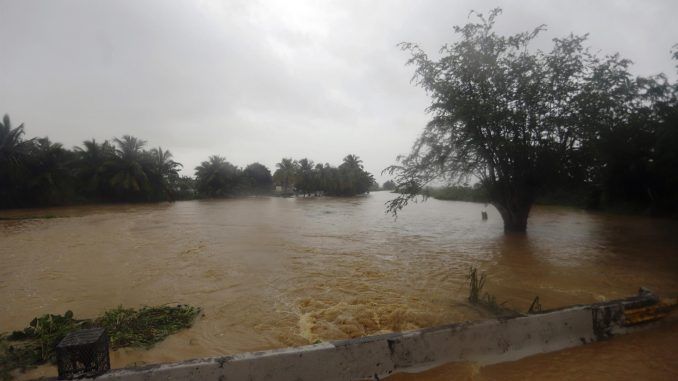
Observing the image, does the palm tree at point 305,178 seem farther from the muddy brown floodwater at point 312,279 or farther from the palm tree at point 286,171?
the muddy brown floodwater at point 312,279

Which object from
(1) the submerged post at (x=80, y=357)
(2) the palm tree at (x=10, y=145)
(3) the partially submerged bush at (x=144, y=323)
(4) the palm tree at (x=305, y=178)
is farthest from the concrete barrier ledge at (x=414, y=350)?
(4) the palm tree at (x=305, y=178)

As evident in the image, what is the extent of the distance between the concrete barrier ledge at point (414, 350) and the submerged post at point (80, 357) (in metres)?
0.16

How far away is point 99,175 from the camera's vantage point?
111ft

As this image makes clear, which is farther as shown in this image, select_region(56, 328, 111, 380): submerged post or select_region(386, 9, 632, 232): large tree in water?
select_region(386, 9, 632, 232): large tree in water

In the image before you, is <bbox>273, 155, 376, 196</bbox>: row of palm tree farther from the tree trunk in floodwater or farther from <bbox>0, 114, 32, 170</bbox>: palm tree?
the tree trunk in floodwater

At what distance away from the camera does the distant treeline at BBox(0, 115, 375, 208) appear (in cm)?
2644

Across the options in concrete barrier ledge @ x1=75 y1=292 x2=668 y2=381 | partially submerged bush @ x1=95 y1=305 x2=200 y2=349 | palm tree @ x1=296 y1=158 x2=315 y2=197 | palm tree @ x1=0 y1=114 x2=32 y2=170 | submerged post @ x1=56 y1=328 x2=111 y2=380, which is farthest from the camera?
palm tree @ x1=296 y1=158 x2=315 y2=197

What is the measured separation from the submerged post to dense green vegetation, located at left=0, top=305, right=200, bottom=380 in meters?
1.28

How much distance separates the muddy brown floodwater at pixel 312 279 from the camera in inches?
173

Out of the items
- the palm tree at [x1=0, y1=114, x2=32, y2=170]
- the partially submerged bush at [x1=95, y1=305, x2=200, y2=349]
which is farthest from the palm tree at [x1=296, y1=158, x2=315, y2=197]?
the partially submerged bush at [x1=95, y1=305, x2=200, y2=349]

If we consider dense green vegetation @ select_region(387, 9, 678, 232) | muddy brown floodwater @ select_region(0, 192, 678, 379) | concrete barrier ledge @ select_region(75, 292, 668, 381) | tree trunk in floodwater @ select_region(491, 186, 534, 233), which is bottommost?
muddy brown floodwater @ select_region(0, 192, 678, 379)

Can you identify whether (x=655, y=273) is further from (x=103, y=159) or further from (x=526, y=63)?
(x=103, y=159)

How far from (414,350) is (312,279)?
13.9 ft

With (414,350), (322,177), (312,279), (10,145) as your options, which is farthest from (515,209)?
(322,177)
